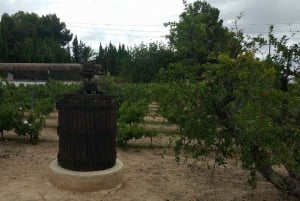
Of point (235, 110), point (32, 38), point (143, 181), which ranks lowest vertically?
point (143, 181)

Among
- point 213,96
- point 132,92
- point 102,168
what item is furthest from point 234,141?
point 132,92

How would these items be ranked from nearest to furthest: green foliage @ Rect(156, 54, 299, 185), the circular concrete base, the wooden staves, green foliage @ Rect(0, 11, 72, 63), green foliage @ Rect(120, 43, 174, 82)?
green foliage @ Rect(156, 54, 299, 185)
the circular concrete base
the wooden staves
green foliage @ Rect(0, 11, 72, 63)
green foliage @ Rect(120, 43, 174, 82)

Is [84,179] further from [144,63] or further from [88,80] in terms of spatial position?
[144,63]

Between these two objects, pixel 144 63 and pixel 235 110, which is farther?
pixel 144 63

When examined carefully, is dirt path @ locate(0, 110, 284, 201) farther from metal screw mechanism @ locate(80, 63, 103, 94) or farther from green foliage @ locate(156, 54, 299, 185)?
metal screw mechanism @ locate(80, 63, 103, 94)

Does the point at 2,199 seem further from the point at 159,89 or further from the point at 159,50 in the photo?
the point at 159,50

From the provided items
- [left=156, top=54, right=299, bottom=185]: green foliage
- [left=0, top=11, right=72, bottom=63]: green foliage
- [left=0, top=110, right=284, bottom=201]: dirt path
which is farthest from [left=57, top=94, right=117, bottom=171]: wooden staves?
[left=0, top=11, right=72, bottom=63]: green foliage

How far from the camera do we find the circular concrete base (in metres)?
5.75

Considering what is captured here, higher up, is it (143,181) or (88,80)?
(88,80)

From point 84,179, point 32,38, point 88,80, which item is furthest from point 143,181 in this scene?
point 32,38

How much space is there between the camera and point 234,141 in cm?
488

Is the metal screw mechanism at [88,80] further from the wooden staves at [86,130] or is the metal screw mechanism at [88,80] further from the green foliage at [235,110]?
the green foliage at [235,110]

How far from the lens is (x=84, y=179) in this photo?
5746 millimetres

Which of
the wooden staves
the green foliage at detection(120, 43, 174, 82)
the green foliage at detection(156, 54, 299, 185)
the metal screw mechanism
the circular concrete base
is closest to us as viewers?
the green foliage at detection(156, 54, 299, 185)
